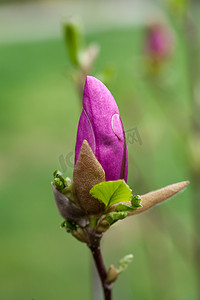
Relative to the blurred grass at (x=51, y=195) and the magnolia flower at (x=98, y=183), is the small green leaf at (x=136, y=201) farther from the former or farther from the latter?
the blurred grass at (x=51, y=195)

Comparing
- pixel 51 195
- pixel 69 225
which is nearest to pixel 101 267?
pixel 69 225

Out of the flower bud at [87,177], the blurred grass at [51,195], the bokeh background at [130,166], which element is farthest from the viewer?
the blurred grass at [51,195]

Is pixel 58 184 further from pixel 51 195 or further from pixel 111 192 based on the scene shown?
pixel 51 195

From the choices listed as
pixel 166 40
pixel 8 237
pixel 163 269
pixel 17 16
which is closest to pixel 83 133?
pixel 166 40

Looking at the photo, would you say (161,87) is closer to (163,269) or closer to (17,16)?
(163,269)

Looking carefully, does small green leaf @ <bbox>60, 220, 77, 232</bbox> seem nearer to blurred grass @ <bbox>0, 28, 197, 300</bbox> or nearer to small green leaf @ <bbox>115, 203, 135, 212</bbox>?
small green leaf @ <bbox>115, 203, 135, 212</bbox>

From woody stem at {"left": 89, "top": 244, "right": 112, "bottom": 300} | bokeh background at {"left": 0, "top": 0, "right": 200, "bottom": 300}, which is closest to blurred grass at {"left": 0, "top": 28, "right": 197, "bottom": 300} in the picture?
bokeh background at {"left": 0, "top": 0, "right": 200, "bottom": 300}

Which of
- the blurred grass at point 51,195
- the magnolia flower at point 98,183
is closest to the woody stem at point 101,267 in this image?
the magnolia flower at point 98,183
